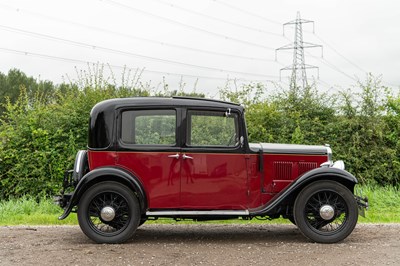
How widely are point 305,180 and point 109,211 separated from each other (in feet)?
8.19

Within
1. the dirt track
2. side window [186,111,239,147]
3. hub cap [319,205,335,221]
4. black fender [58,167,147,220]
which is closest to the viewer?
the dirt track

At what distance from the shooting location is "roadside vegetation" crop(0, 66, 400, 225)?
10555 mm

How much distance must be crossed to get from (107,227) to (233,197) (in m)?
1.69

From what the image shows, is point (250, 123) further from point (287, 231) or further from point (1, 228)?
point (1, 228)

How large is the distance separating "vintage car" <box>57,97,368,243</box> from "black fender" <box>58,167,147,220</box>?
1cm

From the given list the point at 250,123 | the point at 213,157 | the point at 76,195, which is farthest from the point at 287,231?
the point at 250,123

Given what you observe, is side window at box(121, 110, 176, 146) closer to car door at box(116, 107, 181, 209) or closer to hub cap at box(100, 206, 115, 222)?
car door at box(116, 107, 181, 209)

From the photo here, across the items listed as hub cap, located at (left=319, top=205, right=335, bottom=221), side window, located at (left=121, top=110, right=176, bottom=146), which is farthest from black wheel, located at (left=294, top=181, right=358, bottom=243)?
side window, located at (left=121, top=110, right=176, bottom=146)

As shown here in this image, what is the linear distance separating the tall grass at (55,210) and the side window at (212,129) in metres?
2.23

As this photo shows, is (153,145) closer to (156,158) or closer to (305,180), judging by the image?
(156,158)

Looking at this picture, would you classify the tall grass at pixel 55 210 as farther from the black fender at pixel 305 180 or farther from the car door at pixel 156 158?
the car door at pixel 156 158

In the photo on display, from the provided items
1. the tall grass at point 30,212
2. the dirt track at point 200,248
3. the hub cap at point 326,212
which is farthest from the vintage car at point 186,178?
the tall grass at point 30,212

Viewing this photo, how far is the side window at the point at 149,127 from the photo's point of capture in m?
6.94

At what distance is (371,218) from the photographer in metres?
9.06
